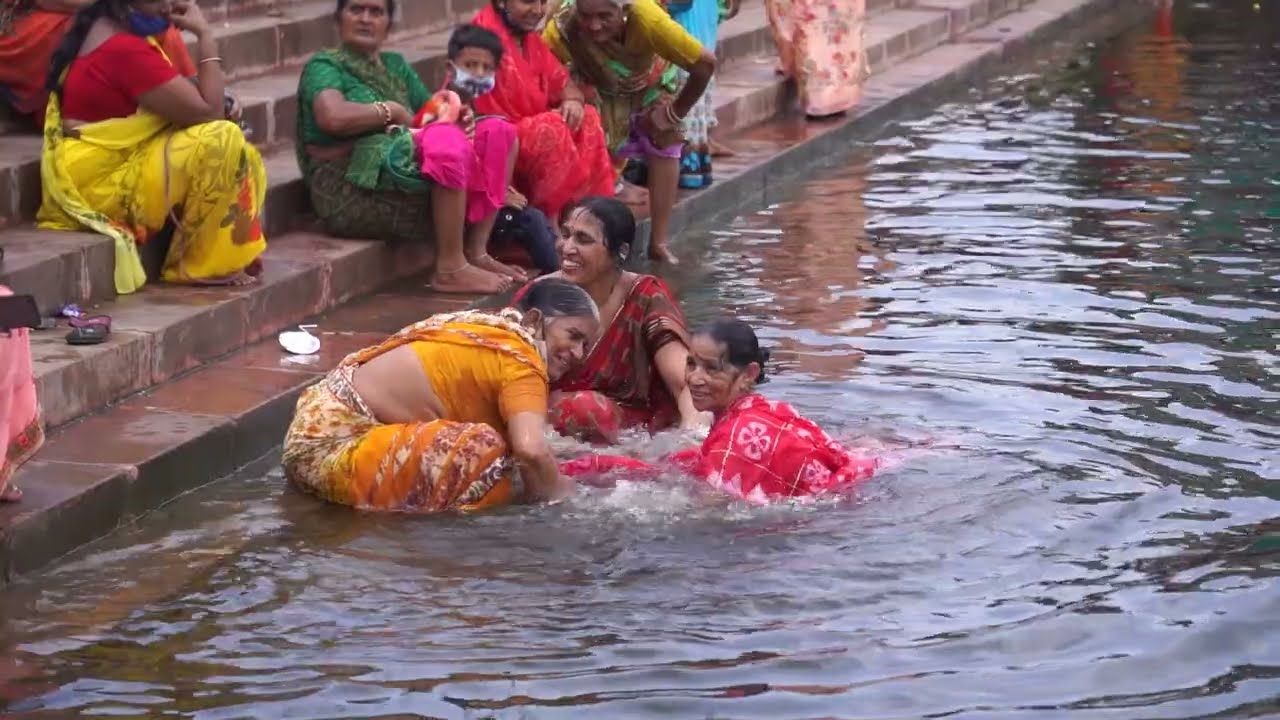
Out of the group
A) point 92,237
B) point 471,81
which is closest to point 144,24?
point 92,237

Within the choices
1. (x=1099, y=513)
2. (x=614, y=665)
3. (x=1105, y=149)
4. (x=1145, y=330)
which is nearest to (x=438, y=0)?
(x=1105, y=149)

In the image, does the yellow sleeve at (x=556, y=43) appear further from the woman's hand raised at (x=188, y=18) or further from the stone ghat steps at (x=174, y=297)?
the woman's hand raised at (x=188, y=18)

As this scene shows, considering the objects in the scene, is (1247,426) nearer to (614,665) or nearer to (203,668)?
(614,665)

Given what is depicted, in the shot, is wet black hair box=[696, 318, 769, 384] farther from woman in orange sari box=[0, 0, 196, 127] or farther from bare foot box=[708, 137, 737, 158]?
bare foot box=[708, 137, 737, 158]

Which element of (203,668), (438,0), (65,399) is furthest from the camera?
(438,0)

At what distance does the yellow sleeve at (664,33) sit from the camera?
9.09m

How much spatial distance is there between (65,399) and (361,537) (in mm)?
1147

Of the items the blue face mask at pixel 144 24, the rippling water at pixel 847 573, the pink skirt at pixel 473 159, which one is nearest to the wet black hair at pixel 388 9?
the pink skirt at pixel 473 159

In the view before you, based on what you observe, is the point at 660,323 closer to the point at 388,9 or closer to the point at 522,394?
the point at 522,394

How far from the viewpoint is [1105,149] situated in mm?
13008

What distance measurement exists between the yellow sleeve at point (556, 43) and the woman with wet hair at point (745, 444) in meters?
3.41

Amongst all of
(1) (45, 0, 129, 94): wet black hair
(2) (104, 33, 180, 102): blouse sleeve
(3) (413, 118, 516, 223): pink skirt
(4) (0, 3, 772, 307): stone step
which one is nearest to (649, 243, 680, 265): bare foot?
(3) (413, 118, 516, 223): pink skirt

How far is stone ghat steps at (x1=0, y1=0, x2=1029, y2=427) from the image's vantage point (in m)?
6.65

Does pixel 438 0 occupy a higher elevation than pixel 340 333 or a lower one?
higher
